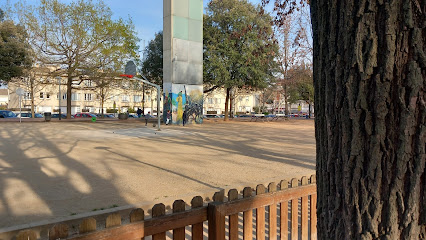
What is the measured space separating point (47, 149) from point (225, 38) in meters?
22.6

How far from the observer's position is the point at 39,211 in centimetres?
456

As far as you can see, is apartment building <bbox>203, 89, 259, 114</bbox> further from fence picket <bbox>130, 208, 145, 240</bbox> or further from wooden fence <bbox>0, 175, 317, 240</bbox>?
fence picket <bbox>130, 208, 145, 240</bbox>

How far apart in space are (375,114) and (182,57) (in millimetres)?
24652

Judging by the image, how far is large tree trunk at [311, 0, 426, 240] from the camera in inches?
52.9

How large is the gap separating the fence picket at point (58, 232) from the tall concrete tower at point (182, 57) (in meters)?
23.4

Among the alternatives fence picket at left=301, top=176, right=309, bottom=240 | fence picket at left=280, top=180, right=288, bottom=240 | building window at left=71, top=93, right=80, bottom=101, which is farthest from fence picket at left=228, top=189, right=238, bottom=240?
building window at left=71, top=93, right=80, bottom=101

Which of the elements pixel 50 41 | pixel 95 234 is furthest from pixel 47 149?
pixel 50 41

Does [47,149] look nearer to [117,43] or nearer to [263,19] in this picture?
[117,43]

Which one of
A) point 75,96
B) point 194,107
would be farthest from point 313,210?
point 75,96

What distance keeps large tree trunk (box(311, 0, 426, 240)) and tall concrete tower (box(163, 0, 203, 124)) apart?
2380 cm

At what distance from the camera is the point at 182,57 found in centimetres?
2528

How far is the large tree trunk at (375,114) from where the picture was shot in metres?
1.34

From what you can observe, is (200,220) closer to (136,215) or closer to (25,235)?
(136,215)

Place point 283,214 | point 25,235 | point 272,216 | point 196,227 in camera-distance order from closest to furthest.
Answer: point 25,235, point 196,227, point 272,216, point 283,214
